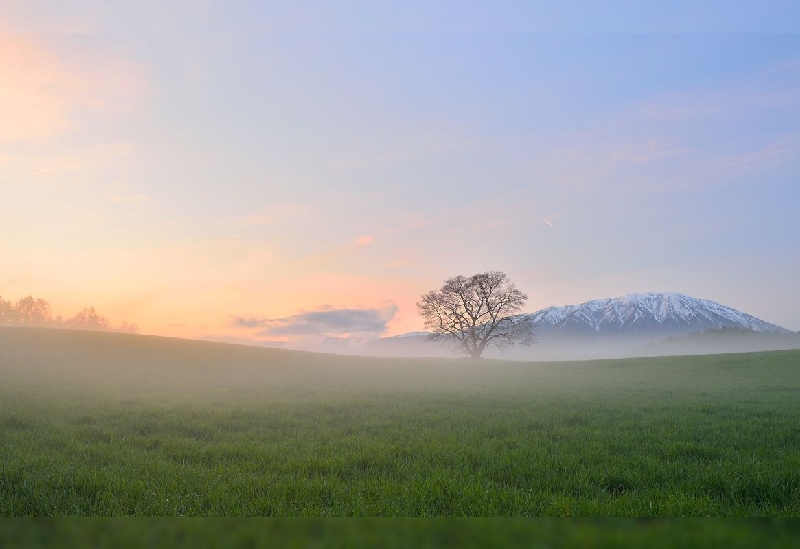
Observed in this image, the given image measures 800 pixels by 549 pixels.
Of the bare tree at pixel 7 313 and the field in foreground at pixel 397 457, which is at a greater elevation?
the bare tree at pixel 7 313

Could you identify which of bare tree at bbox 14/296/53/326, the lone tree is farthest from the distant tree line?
the lone tree

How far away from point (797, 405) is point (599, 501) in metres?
19.2

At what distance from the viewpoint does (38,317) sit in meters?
159

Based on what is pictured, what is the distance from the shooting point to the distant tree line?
15225 centimetres

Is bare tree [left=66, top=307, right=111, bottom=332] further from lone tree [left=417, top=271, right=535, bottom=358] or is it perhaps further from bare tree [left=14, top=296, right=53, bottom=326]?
lone tree [left=417, top=271, right=535, bottom=358]

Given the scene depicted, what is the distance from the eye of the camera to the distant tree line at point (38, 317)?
500 feet

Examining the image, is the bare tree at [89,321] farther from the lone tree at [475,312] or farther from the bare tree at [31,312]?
the lone tree at [475,312]

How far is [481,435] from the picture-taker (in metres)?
12.8

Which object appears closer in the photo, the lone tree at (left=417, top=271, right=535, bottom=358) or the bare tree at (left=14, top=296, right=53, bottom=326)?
the lone tree at (left=417, top=271, right=535, bottom=358)

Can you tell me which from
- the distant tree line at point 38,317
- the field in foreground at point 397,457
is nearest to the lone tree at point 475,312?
the field in foreground at point 397,457

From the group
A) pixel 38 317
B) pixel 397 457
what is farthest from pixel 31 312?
pixel 397 457

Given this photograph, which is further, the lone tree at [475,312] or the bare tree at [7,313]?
the bare tree at [7,313]

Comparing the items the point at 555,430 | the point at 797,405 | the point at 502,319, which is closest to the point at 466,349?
the point at 502,319

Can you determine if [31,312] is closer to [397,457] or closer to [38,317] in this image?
[38,317]
